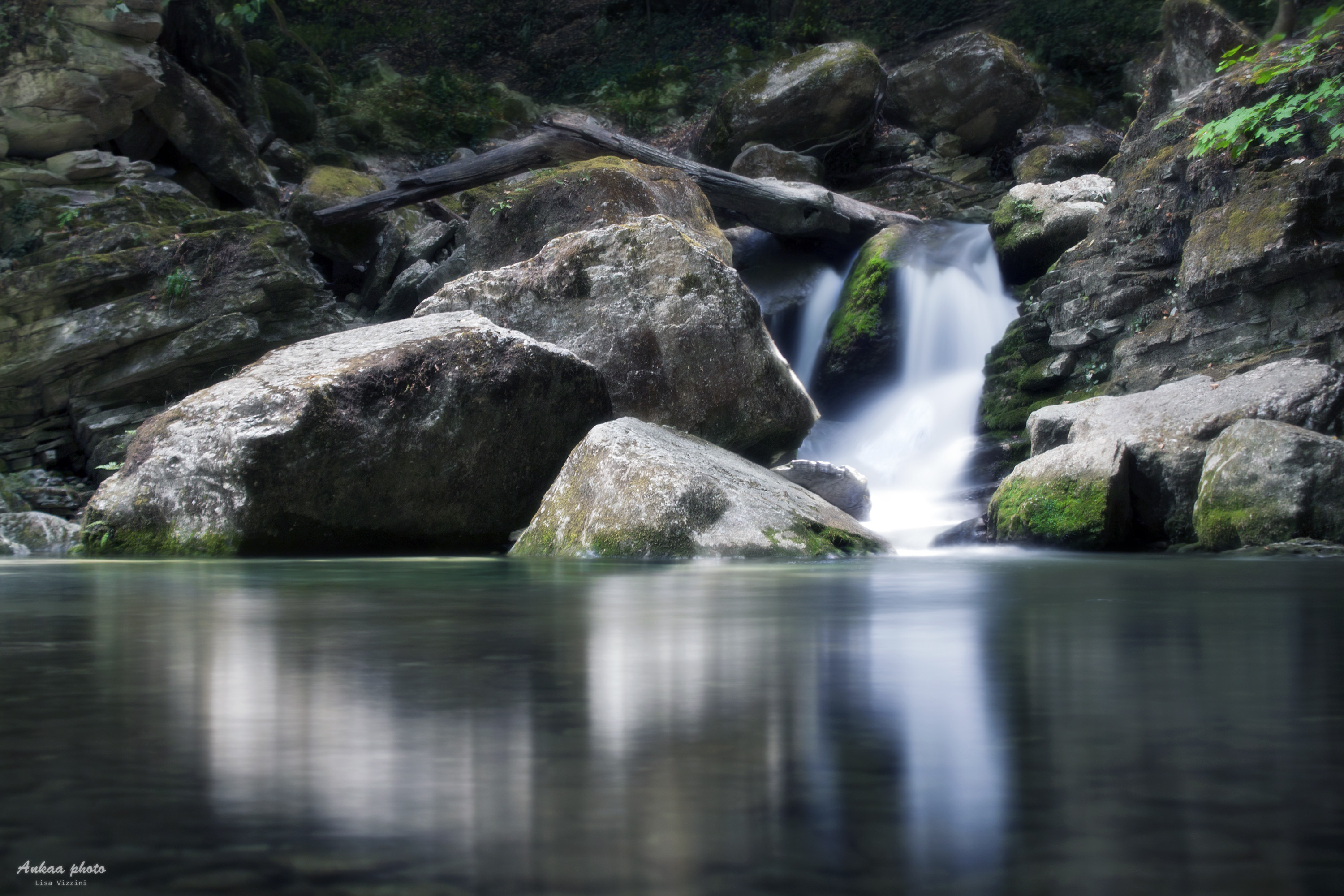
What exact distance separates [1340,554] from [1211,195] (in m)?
4.88

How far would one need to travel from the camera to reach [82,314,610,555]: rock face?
6.15 metres

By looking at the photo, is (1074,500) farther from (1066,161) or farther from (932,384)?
(1066,161)

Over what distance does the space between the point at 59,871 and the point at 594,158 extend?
12161 mm

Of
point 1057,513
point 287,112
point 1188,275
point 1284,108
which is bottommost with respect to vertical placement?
point 1057,513

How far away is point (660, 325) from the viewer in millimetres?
7562

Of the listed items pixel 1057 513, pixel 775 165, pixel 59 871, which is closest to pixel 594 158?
pixel 775 165

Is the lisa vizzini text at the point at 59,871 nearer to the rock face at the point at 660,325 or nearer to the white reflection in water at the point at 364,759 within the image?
the white reflection in water at the point at 364,759

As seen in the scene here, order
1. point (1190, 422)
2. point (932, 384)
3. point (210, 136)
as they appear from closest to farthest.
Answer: point (1190, 422) → point (932, 384) → point (210, 136)

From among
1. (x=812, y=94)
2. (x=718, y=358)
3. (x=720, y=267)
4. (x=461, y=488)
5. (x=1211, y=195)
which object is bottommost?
(x=461, y=488)

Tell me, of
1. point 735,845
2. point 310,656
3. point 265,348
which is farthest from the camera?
point 265,348

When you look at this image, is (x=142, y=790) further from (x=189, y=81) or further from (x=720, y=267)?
(x=189, y=81)

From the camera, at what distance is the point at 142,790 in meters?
0.98

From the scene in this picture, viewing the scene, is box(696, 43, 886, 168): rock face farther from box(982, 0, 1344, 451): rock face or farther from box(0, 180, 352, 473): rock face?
box(0, 180, 352, 473): rock face

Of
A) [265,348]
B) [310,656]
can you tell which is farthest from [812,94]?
[310,656]
